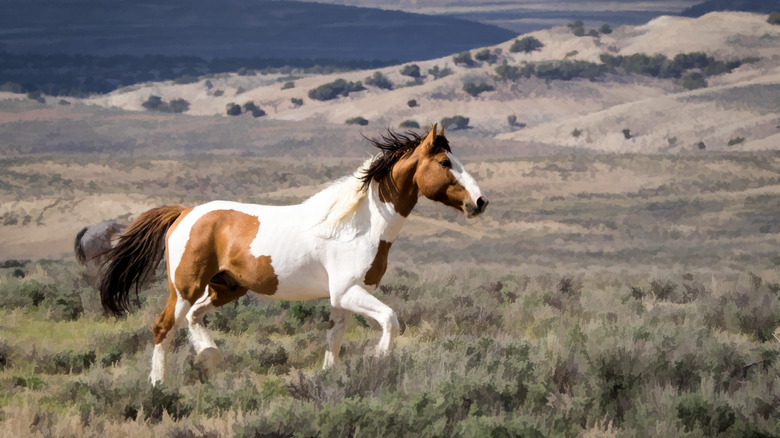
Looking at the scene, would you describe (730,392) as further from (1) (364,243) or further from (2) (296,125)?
(2) (296,125)

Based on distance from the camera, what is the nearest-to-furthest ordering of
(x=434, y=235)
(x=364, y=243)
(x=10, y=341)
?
(x=364, y=243), (x=10, y=341), (x=434, y=235)

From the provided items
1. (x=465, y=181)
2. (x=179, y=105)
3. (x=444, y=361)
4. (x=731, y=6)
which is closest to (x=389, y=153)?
(x=465, y=181)

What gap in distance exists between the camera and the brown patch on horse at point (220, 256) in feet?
29.5

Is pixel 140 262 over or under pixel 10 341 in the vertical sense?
over

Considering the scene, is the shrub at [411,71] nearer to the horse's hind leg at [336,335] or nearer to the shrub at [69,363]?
the shrub at [69,363]

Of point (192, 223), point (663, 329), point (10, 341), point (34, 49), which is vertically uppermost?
point (192, 223)

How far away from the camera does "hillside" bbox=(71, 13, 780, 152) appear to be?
84.0 meters

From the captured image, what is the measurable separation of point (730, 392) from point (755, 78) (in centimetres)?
9751

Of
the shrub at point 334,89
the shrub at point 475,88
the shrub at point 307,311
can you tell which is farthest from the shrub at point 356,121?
the shrub at point 307,311

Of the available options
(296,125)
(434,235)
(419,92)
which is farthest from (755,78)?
(434,235)

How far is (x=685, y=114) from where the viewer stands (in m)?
86.4

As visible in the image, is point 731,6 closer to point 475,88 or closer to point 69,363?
point 475,88

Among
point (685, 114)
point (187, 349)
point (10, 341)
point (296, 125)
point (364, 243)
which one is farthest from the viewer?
point (685, 114)

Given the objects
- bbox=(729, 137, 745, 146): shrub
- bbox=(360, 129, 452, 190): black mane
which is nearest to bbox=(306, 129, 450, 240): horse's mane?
bbox=(360, 129, 452, 190): black mane
